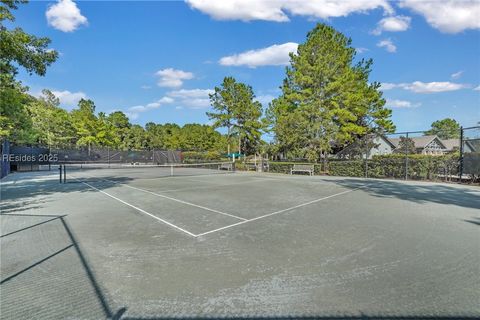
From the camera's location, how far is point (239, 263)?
4.17m

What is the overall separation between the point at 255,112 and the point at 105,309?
40.0m

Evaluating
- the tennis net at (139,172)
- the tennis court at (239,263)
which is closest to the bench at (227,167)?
the tennis net at (139,172)

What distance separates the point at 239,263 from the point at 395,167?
698 inches

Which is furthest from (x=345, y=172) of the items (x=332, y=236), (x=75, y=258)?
(x=75, y=258)

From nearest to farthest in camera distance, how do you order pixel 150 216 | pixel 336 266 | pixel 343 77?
pixel 336 266, pixel 150 216, pixel 343 77

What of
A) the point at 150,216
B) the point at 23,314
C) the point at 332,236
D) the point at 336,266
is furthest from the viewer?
the point at 150,216

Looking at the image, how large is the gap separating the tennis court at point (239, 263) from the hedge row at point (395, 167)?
10419mm

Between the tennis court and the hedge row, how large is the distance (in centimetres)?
1042

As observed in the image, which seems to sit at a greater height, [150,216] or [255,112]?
[255,112]

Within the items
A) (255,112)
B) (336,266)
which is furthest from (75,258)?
(255,112)

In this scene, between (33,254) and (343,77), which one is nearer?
(33,254)

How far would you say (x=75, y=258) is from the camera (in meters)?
4.37

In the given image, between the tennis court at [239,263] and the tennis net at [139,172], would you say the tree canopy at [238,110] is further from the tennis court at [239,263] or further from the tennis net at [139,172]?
the tennis court at [239,263]

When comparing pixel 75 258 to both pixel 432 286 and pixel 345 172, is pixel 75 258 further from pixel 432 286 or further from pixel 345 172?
pixel 345 172
